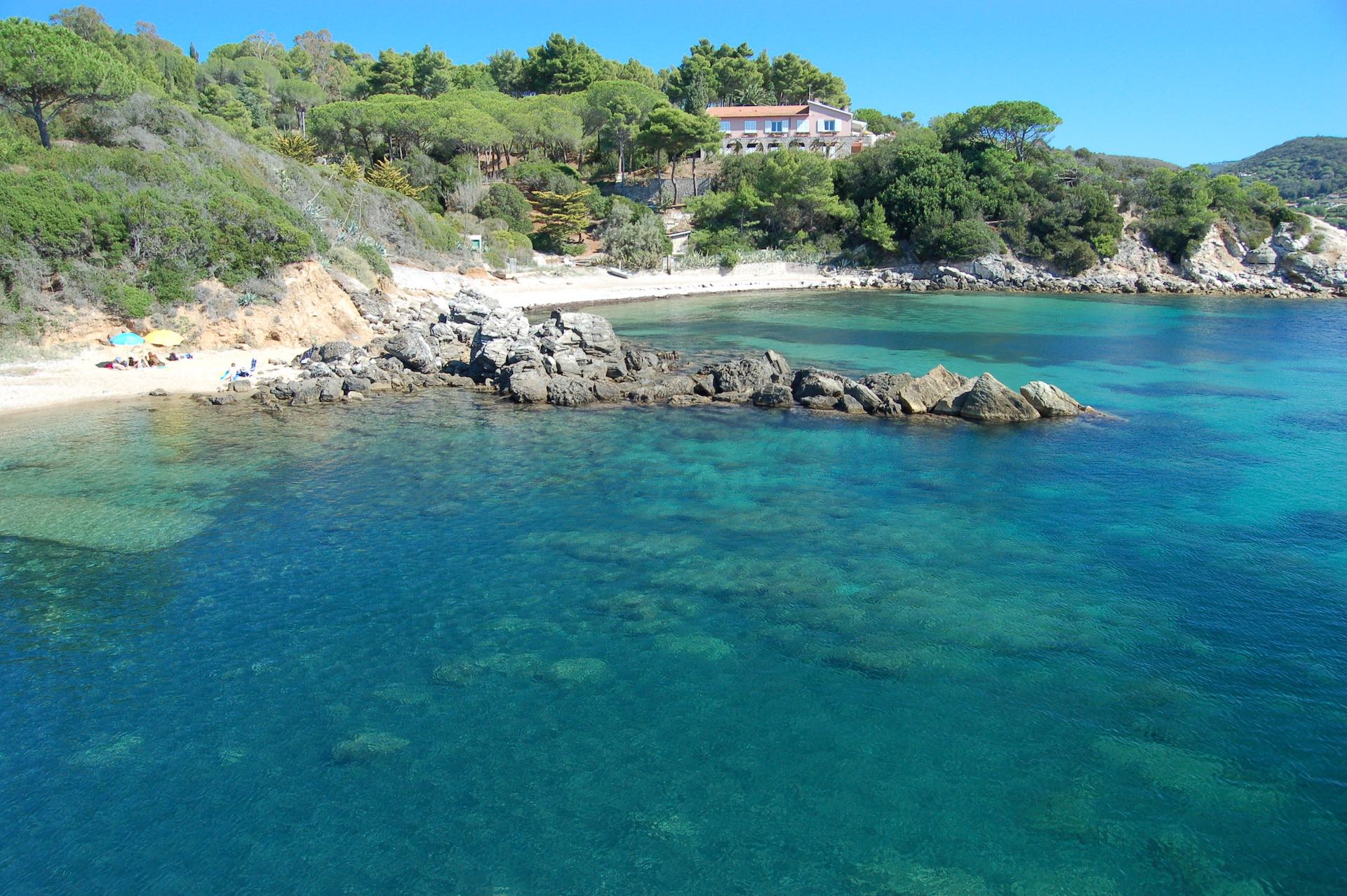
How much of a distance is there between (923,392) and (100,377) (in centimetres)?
2892

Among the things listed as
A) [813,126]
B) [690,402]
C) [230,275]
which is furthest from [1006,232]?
[230,275]

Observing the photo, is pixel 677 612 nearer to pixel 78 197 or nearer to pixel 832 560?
pixel 832 560

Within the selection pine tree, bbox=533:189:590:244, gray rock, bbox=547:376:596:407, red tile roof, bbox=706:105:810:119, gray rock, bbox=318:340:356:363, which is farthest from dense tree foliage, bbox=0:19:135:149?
red tile roof, bbox=706:105:810:119

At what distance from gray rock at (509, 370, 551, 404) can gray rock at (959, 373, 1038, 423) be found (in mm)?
14474

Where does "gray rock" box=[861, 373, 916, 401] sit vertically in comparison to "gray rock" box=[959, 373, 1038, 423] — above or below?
above

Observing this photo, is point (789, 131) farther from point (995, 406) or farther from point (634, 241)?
point (995, 406)

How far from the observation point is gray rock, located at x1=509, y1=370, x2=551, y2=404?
1129 inches

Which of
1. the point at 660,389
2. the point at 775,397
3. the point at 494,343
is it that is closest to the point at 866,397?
the point at 775,397

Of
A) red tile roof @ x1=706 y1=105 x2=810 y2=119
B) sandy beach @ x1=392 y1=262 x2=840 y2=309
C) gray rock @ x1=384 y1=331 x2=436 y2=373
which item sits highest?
red tile roof @ x1=706 y1=105 x2=810 y2=119

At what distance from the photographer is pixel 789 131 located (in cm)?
8969

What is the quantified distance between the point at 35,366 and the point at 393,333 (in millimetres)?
13776

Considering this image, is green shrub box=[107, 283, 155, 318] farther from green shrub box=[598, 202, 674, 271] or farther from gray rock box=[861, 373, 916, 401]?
green shrub box=[598, 202, 674, 271]

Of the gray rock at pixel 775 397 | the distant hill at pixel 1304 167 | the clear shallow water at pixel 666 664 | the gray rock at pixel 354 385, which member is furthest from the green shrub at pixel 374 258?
the distant hill at pixel 1304 167

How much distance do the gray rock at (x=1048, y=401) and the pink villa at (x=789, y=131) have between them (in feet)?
223
